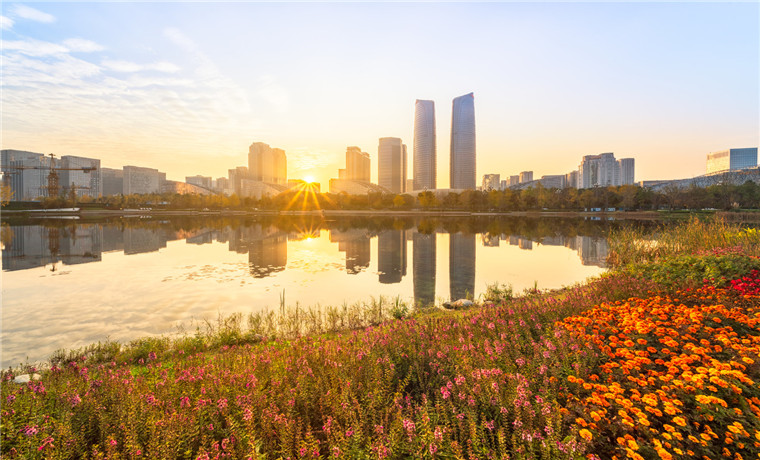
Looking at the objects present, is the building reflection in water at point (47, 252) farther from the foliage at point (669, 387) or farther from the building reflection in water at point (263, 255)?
the foliage at point (669, 387)

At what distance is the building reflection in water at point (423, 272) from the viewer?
55.8 ft

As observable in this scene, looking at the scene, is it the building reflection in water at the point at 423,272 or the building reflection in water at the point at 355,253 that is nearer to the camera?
the building reflection in water at the point at 423,272

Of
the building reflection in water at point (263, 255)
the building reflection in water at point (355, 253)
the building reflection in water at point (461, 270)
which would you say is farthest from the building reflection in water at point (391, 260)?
the building reflection in water at point (263, 255)

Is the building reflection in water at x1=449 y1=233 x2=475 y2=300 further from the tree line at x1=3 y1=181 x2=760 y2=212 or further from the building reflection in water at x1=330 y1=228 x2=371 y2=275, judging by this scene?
the tree line at x1=3 y1=181 x2=760 y2=212

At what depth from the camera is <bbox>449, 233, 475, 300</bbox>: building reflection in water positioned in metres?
18.0

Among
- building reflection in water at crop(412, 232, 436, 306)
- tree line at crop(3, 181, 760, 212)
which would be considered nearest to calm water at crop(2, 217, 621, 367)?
building reflection in water at crop(412, 232, 436, 306)

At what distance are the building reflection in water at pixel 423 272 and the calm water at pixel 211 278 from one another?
6 centimetres

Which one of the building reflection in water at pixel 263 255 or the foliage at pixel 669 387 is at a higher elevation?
the foliage at pixel 669 387

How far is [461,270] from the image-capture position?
23.3 m

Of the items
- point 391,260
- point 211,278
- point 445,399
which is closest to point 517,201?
point 391,260

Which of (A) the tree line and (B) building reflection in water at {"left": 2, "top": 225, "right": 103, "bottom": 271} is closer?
(B) building reflection in water at {"left": 2, "top": 225, "right": 103, "bottom": 271}

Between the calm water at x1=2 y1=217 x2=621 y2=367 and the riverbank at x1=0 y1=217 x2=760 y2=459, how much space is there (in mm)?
6942

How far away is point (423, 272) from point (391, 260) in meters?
4.77

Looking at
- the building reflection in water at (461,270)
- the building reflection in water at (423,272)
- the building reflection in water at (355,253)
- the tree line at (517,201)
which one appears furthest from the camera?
the tree line at (517,201)
